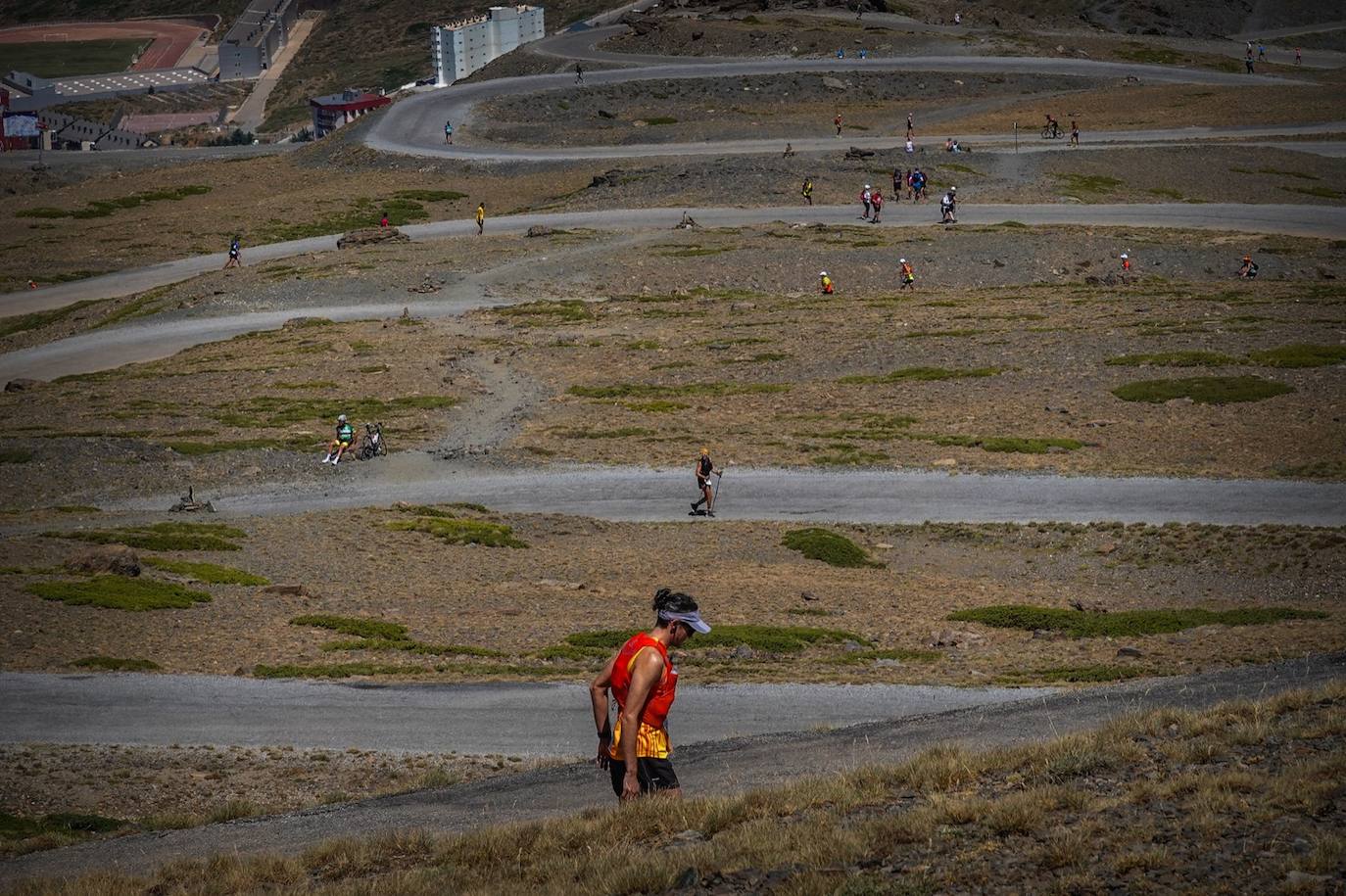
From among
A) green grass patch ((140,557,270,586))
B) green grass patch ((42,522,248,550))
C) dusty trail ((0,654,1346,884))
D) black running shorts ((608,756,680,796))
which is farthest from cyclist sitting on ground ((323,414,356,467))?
black running shorts ((608,756,680,796))

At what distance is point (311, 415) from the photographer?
186ft

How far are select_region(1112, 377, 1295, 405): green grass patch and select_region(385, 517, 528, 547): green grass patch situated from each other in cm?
2382

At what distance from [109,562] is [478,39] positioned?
486 ft

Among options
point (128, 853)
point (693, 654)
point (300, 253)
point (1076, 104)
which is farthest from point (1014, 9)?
point (128, 853)

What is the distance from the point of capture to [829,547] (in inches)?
1545

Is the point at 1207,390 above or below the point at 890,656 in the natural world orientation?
above

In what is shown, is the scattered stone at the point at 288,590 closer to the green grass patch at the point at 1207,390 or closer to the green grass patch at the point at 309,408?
the green grass patch at the point at 309,408

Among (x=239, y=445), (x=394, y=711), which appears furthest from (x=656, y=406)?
(x=394, y=711)

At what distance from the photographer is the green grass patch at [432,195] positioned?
356 ft

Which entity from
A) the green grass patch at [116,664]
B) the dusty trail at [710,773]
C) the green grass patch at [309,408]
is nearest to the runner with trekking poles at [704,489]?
the green grass patch at [116,664]

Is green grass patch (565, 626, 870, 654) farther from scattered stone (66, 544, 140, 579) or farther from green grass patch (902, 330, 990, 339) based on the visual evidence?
green grass patch (902, 330, 990, 339)

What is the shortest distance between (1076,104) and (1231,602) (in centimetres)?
10080

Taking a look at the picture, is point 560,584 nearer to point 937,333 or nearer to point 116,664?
point 116,664

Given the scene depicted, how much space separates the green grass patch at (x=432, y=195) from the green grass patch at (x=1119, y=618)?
81596 millimetres
